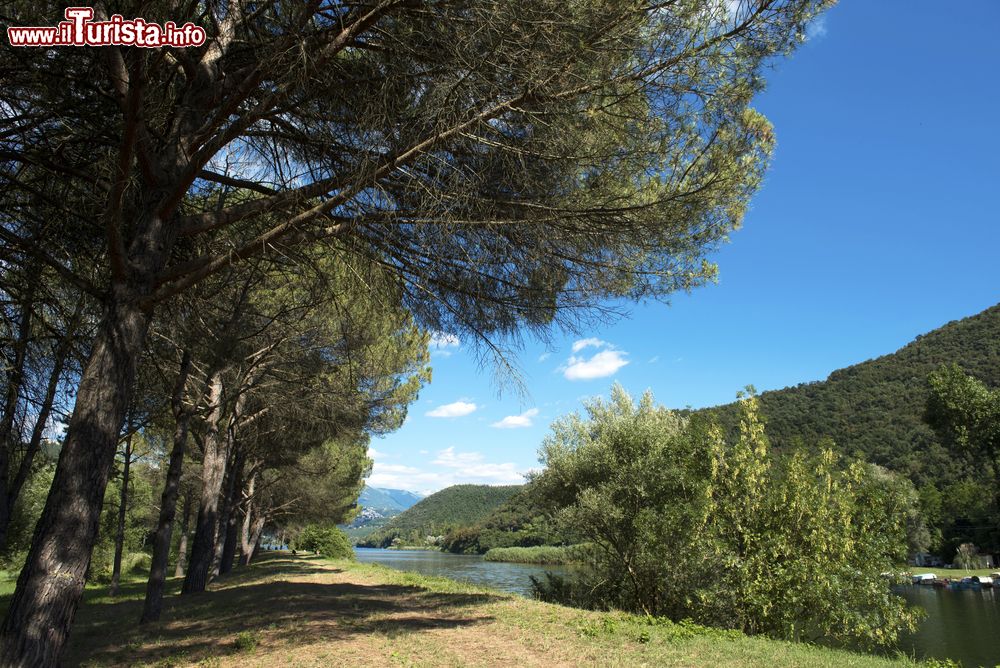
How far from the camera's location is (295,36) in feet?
13.4

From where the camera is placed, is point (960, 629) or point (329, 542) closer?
point (960, 629)

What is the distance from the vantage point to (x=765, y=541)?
8.48 meters

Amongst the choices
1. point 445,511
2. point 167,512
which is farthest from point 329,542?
point 445,511

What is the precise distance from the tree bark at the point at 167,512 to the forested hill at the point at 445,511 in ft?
376

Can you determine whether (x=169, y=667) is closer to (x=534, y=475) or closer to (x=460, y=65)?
(x=460, y=65)

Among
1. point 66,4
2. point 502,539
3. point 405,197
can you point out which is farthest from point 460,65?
point 502,539

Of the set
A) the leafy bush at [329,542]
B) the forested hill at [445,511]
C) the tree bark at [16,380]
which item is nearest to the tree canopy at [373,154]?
the tree bark at [16,380]

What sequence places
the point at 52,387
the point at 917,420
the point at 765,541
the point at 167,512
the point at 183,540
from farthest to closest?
the point at 917,420 < the point at 183,540 < the point at 765,541 < the point at 167,512 < the point at 52,387

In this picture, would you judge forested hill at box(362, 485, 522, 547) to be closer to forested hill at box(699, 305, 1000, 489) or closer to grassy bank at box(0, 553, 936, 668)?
forested hill at box(699, 305, 1000, 489)

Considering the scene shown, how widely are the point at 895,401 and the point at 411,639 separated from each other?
59356 millimetres

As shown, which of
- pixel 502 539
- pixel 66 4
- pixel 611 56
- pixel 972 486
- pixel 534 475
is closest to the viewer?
pixel 66 4

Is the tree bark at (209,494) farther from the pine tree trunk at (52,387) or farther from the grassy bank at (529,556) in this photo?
the grassy bank at (529,556)

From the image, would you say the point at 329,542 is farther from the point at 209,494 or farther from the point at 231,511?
the point at 209,494

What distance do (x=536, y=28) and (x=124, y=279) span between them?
3.36 m
